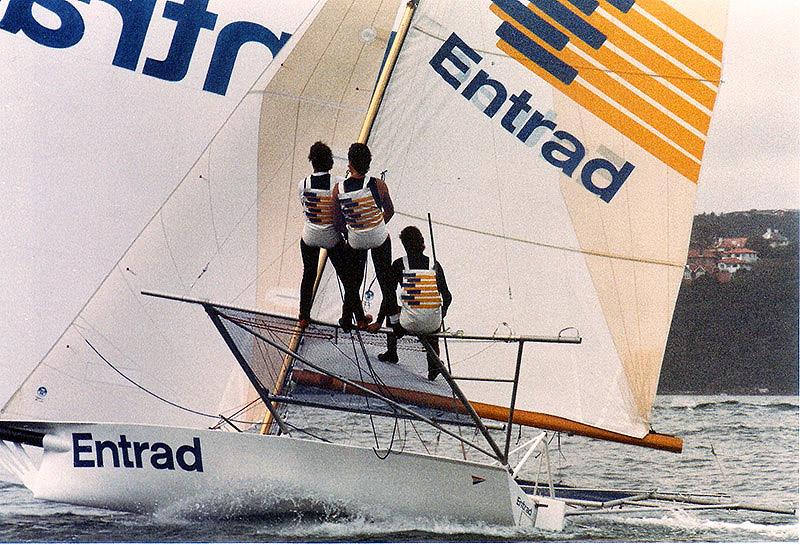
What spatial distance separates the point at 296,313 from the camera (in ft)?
27.5

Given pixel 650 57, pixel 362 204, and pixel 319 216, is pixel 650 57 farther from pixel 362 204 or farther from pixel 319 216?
pixel 319 216

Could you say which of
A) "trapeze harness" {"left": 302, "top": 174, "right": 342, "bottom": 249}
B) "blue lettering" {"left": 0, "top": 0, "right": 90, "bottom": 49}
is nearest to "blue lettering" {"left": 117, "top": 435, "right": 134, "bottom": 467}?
"trapeze harness" {"left": 302, "top": 174, "right": 342, "bottom": 249}

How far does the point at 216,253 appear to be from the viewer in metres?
8.21

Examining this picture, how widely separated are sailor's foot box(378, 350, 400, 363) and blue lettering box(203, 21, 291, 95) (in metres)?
2.56

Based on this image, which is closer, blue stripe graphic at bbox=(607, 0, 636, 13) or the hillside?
blue stripe graphic at bbox=(607, 0, 636, 13)

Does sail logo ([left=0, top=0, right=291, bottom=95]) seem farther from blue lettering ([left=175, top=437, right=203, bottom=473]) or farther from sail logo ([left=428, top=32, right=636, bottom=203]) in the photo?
blue lettering ([left=175, top=437, right=203, bottom=473])

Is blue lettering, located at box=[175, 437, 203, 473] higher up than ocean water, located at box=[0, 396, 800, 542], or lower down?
higher up

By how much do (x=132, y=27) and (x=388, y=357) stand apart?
10.5ft

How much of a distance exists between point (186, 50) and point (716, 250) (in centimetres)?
602

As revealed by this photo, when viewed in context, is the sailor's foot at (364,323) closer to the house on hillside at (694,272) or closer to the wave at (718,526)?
the wave at (718,526)

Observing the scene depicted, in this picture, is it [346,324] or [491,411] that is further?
[491,411]

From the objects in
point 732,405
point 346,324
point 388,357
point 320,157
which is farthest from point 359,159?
point 732,405

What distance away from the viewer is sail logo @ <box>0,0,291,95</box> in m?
9.03

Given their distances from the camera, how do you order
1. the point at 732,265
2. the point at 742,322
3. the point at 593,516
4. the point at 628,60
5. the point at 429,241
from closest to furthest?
the point at 429,241, the point at 628,60, the point at 593,516, the point at 732,265, the point at 742,322
